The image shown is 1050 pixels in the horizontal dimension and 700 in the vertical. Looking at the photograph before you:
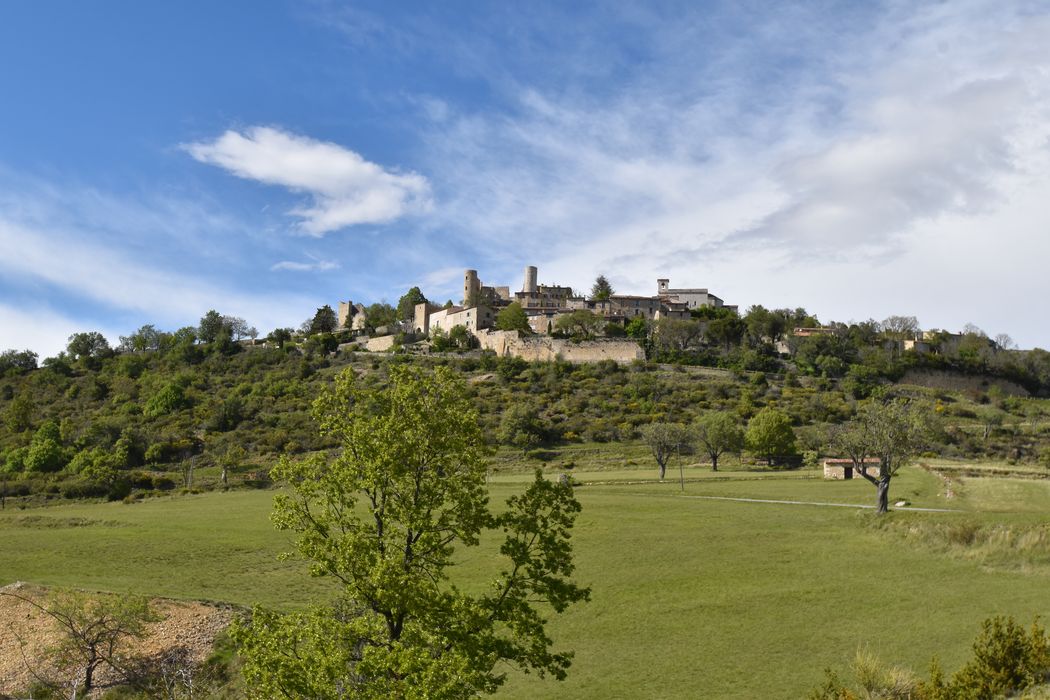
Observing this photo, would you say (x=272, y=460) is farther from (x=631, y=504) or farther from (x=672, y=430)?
(x=631, y=504)

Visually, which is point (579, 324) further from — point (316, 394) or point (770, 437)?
point (770, 437)

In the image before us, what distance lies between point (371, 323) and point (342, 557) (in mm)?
145738

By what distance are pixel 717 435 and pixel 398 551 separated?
53.5 m

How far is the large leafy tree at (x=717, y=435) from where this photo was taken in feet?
208

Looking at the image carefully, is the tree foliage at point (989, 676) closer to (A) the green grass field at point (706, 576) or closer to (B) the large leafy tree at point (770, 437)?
(A) the green grass field at point (706, 576)

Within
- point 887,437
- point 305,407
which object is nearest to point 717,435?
point 887,437

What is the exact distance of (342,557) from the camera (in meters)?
12.9

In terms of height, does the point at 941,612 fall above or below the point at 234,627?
below

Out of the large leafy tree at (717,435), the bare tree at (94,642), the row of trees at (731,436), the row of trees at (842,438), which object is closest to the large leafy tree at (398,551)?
the bare tree at (94,642)

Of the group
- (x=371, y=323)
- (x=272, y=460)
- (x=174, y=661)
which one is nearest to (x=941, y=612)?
(x=174, y=661)

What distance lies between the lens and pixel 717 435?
208 ft

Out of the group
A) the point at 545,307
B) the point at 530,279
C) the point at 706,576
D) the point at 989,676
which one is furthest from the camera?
the point at 530,279

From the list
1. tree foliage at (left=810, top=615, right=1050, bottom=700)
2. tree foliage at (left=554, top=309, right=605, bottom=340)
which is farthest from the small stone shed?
tree foliage at (left=554, top=309, right=605, bottom=340)

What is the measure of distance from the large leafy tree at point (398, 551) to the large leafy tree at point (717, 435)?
51.3 m
